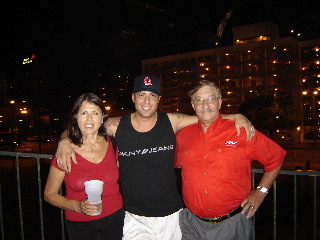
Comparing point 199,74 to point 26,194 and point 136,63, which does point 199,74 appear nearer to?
point 136,63

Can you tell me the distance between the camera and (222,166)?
10.0 ft

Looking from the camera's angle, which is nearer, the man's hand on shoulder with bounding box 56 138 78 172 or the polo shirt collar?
the man's hand on shoulder with bounding box 56 138 78 172

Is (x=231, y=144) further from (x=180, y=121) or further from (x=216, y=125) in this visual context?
(x=180, y=121)

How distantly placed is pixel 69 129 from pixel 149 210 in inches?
52.1

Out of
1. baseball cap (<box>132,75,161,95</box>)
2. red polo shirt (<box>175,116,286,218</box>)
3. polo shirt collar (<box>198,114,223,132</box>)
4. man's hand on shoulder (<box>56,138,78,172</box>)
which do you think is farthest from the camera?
baseball cap (<box>132,75,161,95</box>)

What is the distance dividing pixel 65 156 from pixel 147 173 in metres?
0.93

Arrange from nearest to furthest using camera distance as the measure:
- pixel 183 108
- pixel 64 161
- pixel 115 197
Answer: pixel 64 161 → pixel 115 197 → pixel 183 108

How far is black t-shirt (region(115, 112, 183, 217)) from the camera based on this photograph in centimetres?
314

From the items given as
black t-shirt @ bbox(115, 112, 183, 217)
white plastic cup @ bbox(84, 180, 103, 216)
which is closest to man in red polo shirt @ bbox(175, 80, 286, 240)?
black t-shirt @ bbox(115, 112, 183, 217)

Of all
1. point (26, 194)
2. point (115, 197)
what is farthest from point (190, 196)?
point (26, 194)

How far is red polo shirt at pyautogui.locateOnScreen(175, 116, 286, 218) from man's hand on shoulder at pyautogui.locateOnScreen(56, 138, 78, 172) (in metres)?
1.31

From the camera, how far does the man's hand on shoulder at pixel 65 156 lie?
279 centimetres

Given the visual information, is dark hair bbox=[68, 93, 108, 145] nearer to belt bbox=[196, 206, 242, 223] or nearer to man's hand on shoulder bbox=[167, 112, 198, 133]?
man's hand on shoulder bbox=[167, 112, 198, 133]

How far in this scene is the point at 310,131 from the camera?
179ft
